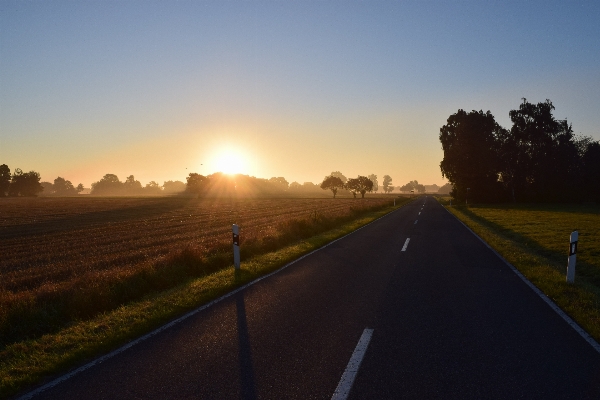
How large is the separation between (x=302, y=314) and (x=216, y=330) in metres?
1.47

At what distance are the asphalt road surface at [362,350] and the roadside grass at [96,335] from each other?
41 cm

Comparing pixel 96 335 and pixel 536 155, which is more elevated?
pixel 536 155

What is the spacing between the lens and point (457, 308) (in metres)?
7.02

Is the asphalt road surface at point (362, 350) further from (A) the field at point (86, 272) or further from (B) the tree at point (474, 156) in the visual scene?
(B) the tree at point (474, 156)

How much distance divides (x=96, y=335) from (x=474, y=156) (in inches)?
2247

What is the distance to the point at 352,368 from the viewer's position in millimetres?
4484

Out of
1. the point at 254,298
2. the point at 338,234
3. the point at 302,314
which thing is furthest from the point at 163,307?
the point at 338,234

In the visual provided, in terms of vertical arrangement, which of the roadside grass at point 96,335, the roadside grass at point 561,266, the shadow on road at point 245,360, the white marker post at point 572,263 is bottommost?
the roadside grass at point 561,266

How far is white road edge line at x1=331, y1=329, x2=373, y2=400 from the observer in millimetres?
3897

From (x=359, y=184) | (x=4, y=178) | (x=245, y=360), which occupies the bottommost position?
(x=245, y=360)

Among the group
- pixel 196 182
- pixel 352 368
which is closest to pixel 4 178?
pixel 196 182

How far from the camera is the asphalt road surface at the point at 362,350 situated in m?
4.07

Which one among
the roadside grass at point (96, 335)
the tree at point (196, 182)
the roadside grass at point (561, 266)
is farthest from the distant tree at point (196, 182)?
the roadside grass at point (96, 335)

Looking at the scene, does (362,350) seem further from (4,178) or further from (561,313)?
(4,178)
